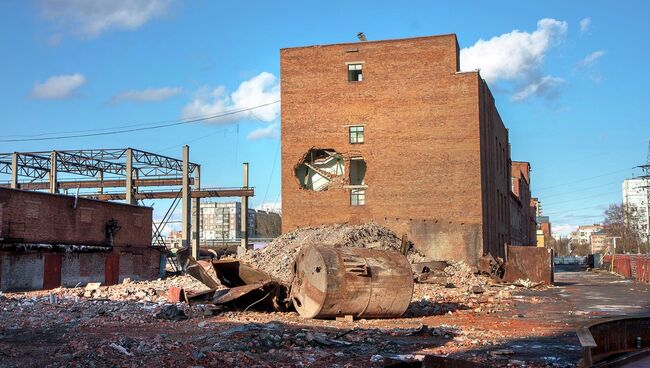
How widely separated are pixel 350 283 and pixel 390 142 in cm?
2483

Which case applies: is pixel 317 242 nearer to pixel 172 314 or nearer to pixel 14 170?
pixel 172 314

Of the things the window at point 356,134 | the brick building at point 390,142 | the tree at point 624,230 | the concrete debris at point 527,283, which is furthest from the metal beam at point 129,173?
the tree at point 624,230

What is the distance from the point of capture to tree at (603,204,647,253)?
92.5 meters

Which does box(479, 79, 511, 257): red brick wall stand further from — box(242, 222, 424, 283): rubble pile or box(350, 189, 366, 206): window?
box(350, 189, 366, 206): window

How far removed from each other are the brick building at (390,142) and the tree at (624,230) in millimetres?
59715

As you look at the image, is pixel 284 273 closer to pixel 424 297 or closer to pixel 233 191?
pixel 424 297

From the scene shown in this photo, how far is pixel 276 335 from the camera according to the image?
1172cm

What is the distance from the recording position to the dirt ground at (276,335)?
10117 millimetres

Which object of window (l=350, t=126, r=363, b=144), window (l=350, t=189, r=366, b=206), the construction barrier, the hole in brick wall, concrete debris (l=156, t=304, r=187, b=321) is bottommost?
the construction barrier

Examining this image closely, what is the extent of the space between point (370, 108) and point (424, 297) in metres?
19.2

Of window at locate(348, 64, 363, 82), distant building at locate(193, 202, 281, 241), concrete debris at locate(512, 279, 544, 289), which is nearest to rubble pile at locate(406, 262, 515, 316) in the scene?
concrete debris at locate(512, 279, 544, 289)

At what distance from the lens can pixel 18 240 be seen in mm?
32375

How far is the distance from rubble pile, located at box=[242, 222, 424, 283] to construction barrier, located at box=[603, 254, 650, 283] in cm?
1388

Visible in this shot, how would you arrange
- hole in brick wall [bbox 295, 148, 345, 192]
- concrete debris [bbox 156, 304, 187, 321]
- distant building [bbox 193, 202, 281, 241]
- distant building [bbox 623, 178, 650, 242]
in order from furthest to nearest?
distant building [bbox 193, 202, 281, 241] → distant building [bbox 623, 178, 650, 242] → hole in brick wall [bbox 295, 148, 345, 192] → concrete debris [bbox 156, 304, 187, 321]
